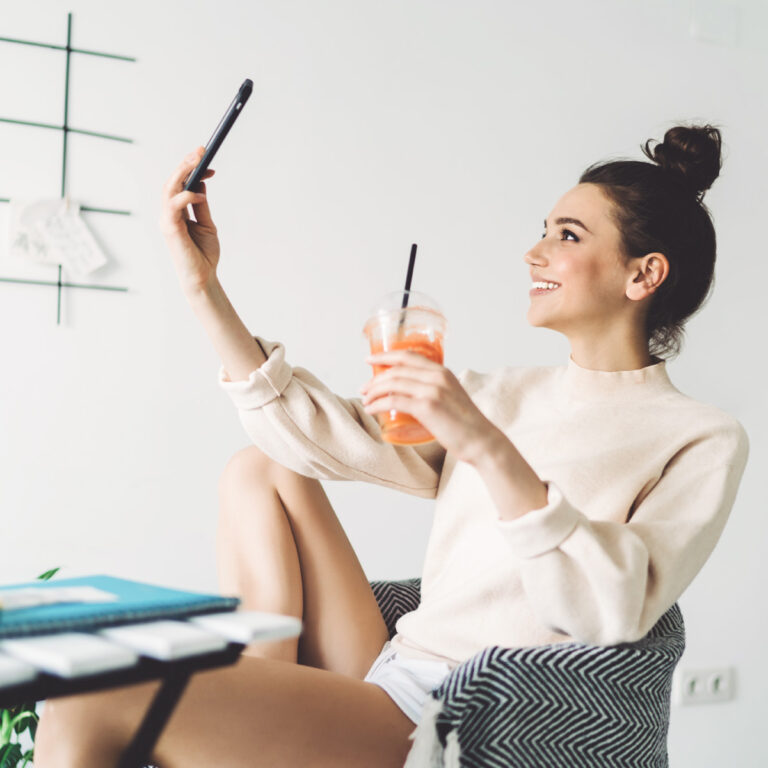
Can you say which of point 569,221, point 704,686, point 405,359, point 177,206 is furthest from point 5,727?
point 704,686

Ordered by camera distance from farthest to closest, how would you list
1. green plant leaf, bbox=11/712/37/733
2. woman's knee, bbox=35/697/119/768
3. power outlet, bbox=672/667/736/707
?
power outlet, bbox=672/667/736/707, green plant leaf, bbox=11/712/37/733, woman's knee, bbox=35/697/119/768

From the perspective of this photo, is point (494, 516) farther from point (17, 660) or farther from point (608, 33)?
point (608, 33)

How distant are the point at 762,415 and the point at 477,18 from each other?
1.52 m

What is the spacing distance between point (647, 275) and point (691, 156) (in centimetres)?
23

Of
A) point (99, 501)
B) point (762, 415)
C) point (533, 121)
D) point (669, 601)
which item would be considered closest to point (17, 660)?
point (669, 601)

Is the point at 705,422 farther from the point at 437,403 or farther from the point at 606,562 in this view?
the point at 437,403

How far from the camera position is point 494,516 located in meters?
1.25

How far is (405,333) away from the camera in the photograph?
1024 mm

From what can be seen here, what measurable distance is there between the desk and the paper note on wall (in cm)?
156

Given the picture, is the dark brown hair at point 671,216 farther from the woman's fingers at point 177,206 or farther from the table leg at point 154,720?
the table leg at point 154,720

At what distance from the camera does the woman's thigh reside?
84 cm

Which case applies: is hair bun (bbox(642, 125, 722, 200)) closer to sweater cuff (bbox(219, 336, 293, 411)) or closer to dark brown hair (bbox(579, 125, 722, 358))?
dark brown hair (bbox(579, 125, 722, 358))

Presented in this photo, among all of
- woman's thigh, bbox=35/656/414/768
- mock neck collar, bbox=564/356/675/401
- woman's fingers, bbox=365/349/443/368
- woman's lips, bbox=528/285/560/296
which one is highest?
woman's lips, bbox=528/285/560/296

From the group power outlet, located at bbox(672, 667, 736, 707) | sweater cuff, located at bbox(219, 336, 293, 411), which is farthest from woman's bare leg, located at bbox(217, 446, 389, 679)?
power outlet, located at bbox(672, 667, 736, 707)
